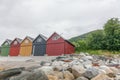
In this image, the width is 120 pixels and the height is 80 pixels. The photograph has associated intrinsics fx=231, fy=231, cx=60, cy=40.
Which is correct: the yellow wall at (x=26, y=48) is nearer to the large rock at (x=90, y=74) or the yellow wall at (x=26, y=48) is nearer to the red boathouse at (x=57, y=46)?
the red boathouse at (x=57, y=46)

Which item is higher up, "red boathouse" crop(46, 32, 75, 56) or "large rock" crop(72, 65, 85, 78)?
"red boathouse" crop(46, 32, 75, 56)

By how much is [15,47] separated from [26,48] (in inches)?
119

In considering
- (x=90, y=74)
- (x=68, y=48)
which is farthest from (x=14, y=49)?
(x=90, y=74)

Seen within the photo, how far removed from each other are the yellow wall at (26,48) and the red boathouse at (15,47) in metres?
0.88

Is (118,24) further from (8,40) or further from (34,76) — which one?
(34,76)

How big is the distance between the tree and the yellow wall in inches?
460

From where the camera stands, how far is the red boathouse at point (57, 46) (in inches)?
1256

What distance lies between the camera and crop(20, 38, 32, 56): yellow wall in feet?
115

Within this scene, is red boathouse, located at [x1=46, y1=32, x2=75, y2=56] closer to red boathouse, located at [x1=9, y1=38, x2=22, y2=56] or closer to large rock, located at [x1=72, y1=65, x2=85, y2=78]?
red boathouse, located at [x1=9, y1=38, x2=22, y2=56]

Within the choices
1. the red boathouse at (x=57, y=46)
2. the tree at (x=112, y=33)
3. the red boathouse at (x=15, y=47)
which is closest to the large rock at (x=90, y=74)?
the tree at (x=112, y=33)

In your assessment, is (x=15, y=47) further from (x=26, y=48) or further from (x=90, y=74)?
(x=90, y=74)

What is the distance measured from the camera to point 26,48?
35438mm

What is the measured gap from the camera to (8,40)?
4038 centimetres

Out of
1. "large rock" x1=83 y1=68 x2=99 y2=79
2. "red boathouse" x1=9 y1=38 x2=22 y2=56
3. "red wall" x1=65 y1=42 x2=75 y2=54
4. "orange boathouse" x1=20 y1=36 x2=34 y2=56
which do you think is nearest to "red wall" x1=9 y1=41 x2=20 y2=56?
"red boathouse" x1=9 y1=38 x2=22 y2=56
